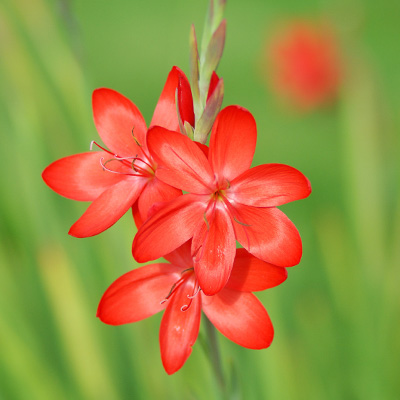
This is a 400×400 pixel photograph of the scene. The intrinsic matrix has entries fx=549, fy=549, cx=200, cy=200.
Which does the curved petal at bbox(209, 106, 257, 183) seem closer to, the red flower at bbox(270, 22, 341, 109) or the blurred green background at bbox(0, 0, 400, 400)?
the blurred green background at bbox(0, 0, 400, 400)

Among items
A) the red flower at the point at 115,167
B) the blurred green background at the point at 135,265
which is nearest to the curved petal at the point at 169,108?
the red flower at the point at 115,167

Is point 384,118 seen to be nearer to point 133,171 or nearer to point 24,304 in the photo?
point 24,304

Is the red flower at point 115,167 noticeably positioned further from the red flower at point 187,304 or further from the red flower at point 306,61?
the red flower at point 306,61

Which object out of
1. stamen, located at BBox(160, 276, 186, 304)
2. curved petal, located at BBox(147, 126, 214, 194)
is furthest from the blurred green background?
curved petal, located at BBox(147, 126, 214, 194)

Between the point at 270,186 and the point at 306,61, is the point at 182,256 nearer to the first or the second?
the point at 270,186

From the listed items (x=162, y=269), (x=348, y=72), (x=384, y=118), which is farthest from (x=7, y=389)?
(x=348, y=72)

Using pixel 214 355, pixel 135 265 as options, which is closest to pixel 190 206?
pixel 214 355
